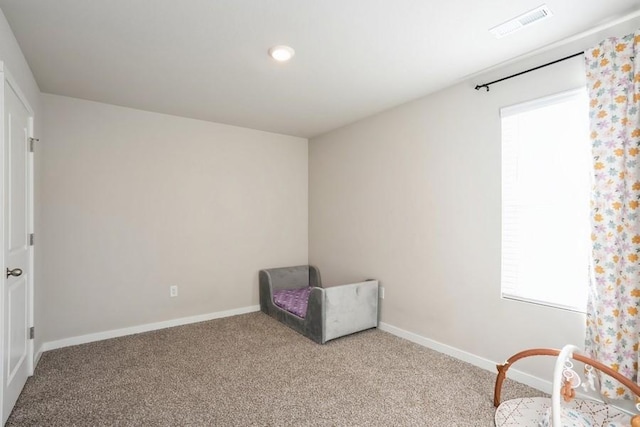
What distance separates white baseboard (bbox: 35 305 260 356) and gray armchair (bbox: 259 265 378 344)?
0.43 metres

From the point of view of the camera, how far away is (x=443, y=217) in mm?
2920

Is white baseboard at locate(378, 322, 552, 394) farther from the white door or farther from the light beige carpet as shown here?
the white door

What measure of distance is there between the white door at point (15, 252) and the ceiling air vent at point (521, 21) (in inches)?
115

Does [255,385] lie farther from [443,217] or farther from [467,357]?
[443,217]

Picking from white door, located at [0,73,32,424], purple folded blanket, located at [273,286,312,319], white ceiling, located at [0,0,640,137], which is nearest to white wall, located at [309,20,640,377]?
white ceiling, located at [0,0,640,137]

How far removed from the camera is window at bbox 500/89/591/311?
2111 mm

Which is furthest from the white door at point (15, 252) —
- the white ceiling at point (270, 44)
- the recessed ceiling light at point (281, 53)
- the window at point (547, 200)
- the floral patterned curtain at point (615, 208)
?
the floral patterned curtain at point (615, 208)

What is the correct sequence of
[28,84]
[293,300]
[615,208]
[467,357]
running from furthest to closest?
[293,300]
[467,357]
[28,84]
[615,208]

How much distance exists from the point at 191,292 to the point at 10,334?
1836 mm

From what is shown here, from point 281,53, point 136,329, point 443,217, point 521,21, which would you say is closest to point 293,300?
point 136,329

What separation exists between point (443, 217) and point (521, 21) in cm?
154

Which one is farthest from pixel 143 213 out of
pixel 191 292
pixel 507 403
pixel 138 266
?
pixel 507 403

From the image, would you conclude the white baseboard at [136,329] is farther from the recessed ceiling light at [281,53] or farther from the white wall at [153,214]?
the recessed ceiling light at [281,53]

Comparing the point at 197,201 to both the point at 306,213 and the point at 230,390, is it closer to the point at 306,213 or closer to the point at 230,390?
the point at 306,213
